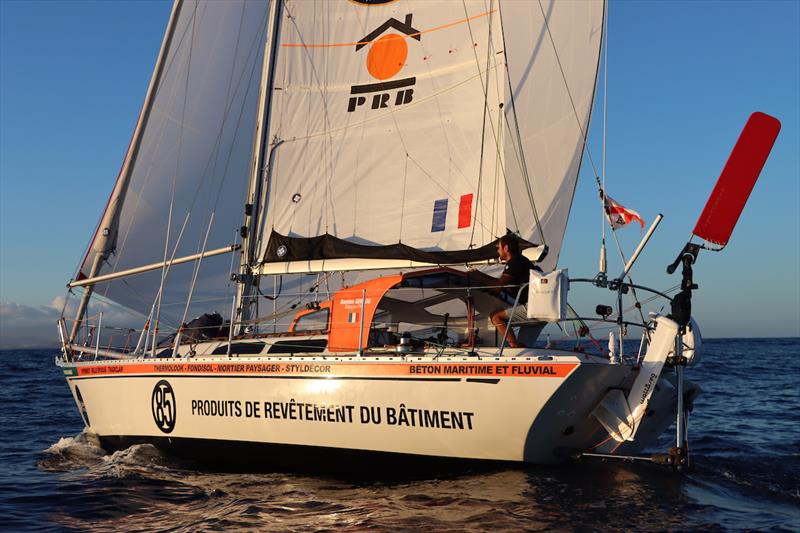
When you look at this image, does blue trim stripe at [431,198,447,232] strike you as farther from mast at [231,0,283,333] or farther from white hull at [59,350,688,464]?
white hull at [59,350,688,464]

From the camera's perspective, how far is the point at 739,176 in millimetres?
8945

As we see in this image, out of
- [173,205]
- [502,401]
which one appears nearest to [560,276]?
[502,401]

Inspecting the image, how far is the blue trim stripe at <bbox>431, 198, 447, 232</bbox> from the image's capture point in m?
12.2

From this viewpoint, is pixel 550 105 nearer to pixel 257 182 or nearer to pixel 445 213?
pixel 445 213

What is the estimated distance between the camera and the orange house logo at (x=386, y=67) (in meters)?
13.1

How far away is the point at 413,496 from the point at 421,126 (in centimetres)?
664

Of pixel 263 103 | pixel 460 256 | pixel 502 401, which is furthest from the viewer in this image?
pixel 263 103

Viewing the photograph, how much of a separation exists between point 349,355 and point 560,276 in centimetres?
300

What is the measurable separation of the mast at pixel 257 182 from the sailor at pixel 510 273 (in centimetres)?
451

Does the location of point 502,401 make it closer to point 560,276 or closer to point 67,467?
point 560,276

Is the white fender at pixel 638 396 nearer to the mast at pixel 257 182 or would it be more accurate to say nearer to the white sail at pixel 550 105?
the white sail at pixel 550 105

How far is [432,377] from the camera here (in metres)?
8.94

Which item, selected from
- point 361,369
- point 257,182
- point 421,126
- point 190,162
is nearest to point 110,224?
point 190,162

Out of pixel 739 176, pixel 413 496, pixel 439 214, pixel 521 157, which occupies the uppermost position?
pixel 521 157
